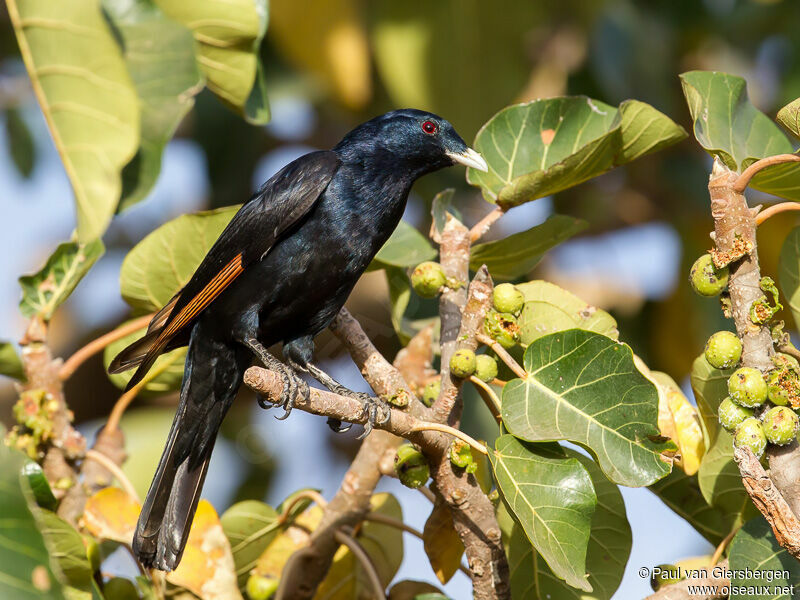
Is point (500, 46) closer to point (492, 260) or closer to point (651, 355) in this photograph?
point (651, 355)

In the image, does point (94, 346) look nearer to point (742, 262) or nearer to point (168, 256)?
point (168, 256)

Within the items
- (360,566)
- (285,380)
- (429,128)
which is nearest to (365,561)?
(360,566)

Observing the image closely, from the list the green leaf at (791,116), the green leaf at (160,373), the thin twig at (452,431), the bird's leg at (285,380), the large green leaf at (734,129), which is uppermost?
the green leaf at (791,116)

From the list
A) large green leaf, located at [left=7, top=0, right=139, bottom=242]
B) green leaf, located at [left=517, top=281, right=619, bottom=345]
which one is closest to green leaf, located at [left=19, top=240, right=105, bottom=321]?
large green leaf, located at [left=7, top=0, right=139, bottom=242]

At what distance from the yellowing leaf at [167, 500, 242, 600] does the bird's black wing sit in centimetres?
44

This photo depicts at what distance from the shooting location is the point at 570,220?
2.46 metres

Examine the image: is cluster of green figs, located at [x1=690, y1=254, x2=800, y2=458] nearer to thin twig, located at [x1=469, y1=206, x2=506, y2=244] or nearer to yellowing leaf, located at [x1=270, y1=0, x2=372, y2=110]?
thin twig, located at [x1=469, y1=206, x2=506, y2=244]

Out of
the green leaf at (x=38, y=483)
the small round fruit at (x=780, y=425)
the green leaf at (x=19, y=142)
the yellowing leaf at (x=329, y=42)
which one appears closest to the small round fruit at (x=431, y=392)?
the small round fruit at (x=780, y=425)

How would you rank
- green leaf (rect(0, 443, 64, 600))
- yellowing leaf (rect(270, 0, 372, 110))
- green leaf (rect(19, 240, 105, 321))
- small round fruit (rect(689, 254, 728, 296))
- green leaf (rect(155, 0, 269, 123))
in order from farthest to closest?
yellowing leaf (rect(270, 0, 372, 110)) < green leaf (rect(155, 0, 269, 123)) < green leaf (rect(19, 240, 105, 321)) < small round fruit (rect(689, 254, 728, 296)) < green leaf (rect(0, 443, 64, 600))

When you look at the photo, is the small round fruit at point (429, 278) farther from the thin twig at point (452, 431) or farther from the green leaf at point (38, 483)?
the green leaf at point (38, 483)

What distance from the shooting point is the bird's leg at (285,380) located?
7.63ft

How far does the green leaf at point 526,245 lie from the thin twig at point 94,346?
96cm

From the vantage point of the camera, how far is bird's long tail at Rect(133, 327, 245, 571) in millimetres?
2662

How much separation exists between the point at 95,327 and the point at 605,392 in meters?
3.31
